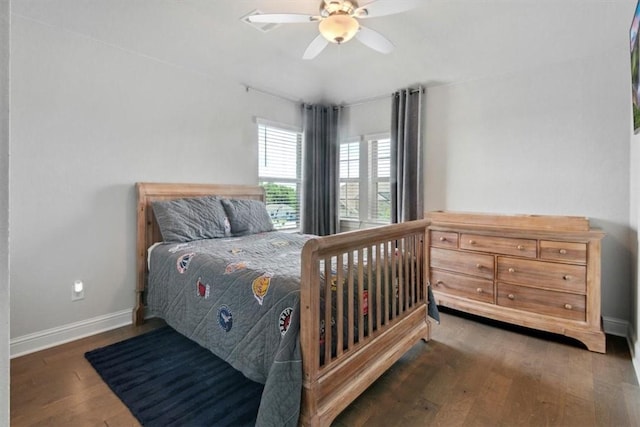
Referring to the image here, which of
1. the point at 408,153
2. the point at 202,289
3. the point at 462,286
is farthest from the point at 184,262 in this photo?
the point at 408,153

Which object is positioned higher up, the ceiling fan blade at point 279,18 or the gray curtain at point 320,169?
the ceiling fan blade at point 279,18

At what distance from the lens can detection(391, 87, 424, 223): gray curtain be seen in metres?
3.51

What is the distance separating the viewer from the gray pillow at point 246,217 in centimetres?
299

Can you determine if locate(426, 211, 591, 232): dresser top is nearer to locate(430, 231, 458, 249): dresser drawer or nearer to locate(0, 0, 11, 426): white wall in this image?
locate(430, 231, 458, 249): dresser drawer

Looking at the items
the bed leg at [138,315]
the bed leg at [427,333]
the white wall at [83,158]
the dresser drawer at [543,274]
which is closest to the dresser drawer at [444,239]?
the dresser drawer at [543,274]

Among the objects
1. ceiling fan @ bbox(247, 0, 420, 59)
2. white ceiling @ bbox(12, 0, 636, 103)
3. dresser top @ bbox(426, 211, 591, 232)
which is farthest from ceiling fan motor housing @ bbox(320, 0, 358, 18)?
dresser top @ bbox(426, 211, 591, 232)

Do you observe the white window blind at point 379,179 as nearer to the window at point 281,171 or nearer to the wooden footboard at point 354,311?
the window at point 281,171

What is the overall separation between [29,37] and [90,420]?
245 cm

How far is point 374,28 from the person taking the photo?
260 cm

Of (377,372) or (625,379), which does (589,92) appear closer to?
(625,379)

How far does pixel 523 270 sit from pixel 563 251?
12.0 inches

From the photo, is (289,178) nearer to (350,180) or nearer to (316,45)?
(350,180)

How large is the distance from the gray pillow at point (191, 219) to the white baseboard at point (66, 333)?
30.7 inches

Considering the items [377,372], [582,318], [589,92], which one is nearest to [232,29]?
[377,372]
